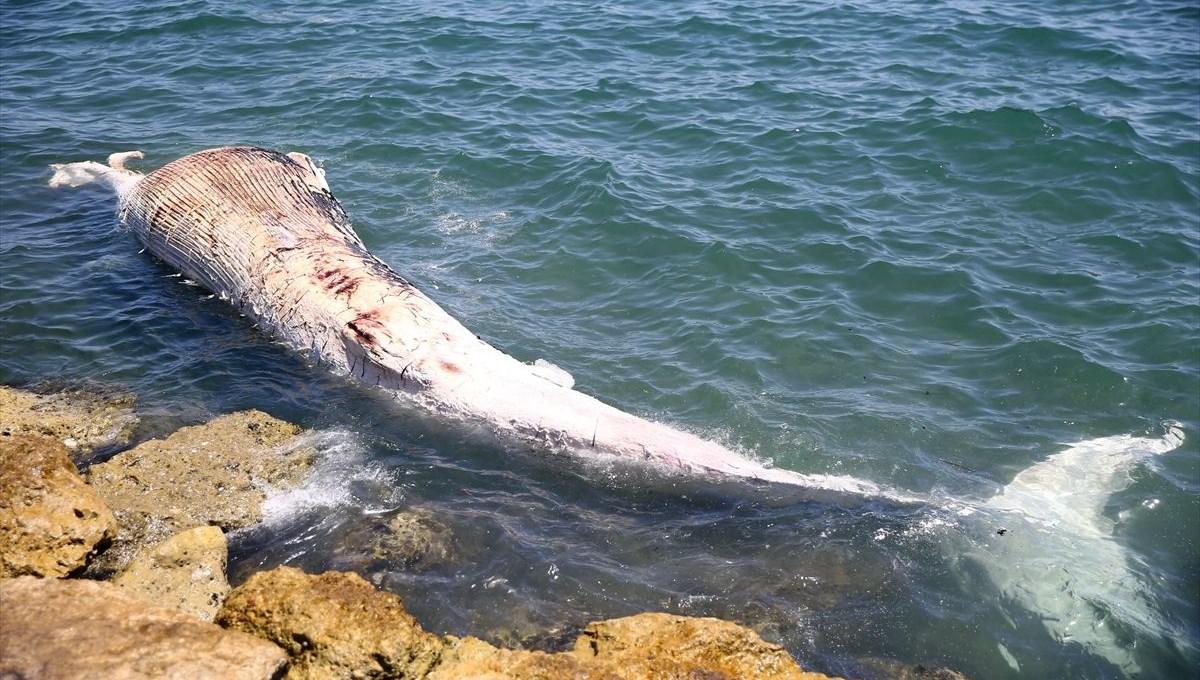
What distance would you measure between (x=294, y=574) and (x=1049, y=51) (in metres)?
14.5

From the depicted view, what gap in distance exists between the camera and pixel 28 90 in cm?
1403

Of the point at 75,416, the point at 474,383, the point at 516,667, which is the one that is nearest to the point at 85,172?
the point at 75,416

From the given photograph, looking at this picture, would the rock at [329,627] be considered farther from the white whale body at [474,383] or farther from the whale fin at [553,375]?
the whale fin at [553,375]

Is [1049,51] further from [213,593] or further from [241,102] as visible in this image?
[213,593]

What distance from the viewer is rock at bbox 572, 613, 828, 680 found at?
369cm

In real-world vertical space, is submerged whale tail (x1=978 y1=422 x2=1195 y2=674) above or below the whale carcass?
below

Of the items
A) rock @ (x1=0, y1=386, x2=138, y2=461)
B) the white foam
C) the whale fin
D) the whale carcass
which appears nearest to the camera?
the white foam

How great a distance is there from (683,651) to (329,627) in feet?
5.04

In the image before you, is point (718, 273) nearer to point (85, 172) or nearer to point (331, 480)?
point (331, 480)

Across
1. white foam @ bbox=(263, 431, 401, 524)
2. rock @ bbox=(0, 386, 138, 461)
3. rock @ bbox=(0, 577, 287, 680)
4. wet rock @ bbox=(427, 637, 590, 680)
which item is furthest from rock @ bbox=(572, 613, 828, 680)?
rock @ bbox=(0, 386, 138, 461)

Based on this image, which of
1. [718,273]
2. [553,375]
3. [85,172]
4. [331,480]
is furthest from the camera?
[85,172]

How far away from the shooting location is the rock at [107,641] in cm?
313

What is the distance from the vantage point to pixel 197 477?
562 centimetres

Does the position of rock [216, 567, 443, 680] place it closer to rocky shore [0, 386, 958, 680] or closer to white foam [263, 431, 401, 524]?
rocky shore [0, 386, 958, 680]
